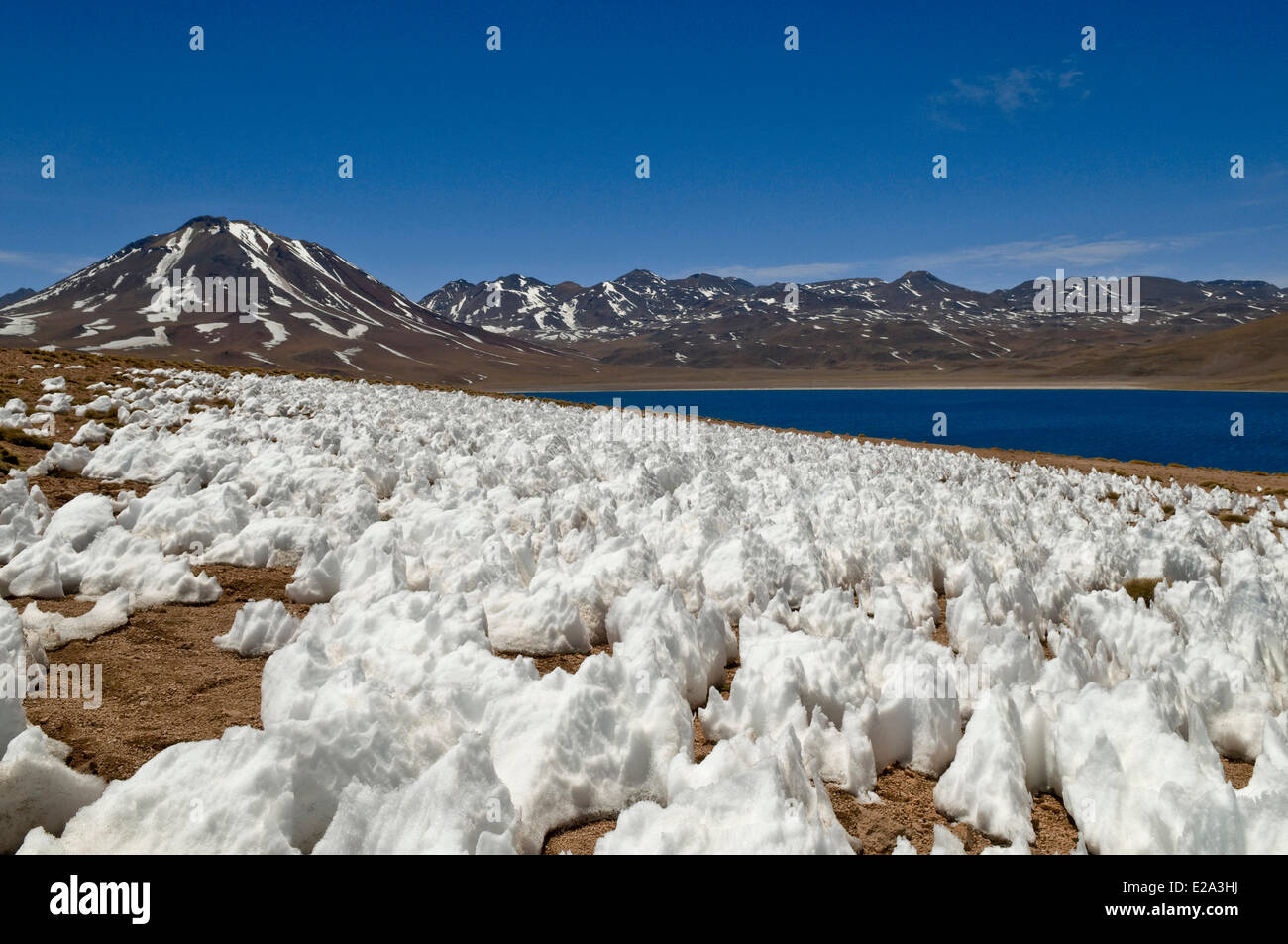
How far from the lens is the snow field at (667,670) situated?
11.3 ft

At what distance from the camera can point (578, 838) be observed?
153 inches

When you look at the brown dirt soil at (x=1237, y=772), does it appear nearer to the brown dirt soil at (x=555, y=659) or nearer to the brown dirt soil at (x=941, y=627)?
the brown dirt soil at (x=941, y=627)

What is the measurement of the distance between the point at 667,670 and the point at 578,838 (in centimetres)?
155

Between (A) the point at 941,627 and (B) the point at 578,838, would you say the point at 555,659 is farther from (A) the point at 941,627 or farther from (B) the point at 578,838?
(A) the point at 941,627

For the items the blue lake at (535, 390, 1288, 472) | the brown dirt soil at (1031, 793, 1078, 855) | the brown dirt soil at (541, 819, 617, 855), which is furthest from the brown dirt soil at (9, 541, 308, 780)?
the blue lake at (535, 390, 1288, 472)

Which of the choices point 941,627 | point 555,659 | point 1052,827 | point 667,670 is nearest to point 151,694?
point 555,659

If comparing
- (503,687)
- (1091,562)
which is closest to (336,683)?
(503,687)

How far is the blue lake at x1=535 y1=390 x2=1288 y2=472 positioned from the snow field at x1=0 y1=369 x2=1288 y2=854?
5029 cm

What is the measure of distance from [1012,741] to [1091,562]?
17.3 ft

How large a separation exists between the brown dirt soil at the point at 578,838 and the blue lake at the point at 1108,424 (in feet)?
181

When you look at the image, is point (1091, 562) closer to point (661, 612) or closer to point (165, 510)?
point (661, 612)

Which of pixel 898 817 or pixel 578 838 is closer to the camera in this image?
pixel 578 838

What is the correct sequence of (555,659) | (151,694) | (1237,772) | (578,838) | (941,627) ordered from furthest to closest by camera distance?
1. (941,627)
2. (555,659)
3. (151,694)
4. (1237,772)
5. (578,838)

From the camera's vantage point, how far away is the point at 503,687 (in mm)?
4547
